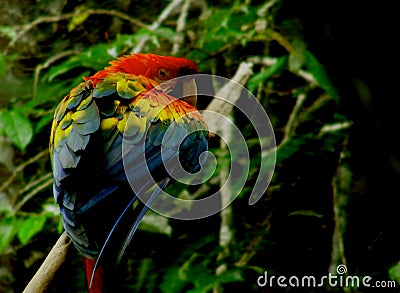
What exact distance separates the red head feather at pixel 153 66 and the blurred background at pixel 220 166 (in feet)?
1.09

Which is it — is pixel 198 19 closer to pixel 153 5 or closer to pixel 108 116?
pixel 153 5

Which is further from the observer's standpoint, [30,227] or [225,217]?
[225,217]

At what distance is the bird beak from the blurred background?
0.28m

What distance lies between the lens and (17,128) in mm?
1328

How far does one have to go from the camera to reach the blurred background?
1.42 m

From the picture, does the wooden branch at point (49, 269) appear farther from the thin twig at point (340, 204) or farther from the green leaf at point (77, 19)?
the green leaf at point (77, 19)

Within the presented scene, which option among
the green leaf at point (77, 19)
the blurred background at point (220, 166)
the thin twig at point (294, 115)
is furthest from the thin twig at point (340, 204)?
the green leaf at point (77, 19)

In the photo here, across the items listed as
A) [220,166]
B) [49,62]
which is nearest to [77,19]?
[49,62]

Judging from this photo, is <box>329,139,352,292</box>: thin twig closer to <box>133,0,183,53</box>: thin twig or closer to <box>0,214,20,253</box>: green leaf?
<box>133,0,183,53</box>: thin twig

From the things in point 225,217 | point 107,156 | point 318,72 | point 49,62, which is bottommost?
point 107,156

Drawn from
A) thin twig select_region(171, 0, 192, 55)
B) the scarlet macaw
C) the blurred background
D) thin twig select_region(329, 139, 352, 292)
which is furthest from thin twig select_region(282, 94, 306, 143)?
the scarlet macaw

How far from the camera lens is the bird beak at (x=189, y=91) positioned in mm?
1104

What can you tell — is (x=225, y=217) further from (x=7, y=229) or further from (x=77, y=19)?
(x=77, y=19)

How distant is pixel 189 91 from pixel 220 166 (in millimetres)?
402
